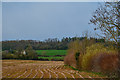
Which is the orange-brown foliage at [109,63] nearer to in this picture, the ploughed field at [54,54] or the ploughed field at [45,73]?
the ploughed field at [45,73]

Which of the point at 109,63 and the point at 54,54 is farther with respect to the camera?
the point at 54,54

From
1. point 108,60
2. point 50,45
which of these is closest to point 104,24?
point 108,60

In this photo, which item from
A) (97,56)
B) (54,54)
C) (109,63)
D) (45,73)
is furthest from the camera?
(54,54)

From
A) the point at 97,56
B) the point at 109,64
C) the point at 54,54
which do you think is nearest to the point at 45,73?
the point at 97,56

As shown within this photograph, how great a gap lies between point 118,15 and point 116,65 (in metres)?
1.80

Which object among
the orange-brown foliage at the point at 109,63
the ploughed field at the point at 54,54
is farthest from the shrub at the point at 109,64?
the ploughed field at the point at 54,54

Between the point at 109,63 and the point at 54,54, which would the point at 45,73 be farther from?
the point at 54,54

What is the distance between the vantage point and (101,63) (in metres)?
7.32

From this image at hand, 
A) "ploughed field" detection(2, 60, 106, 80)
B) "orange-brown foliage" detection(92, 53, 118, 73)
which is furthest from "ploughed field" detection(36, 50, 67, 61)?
"orange-brown foliage" detection(92, 53, 118, 73)

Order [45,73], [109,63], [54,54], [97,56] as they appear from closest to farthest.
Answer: [109,63]
[97,56]
[45,73]
[54,54]

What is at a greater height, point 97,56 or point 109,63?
point 97,56

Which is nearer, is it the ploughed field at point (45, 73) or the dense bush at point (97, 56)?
the dense bush at point (97, 56)

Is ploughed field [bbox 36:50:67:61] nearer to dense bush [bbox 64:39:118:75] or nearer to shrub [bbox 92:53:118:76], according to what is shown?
dense bush [bbox 64:39:118:75]

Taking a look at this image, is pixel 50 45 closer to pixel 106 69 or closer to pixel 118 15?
pixel 106 69
